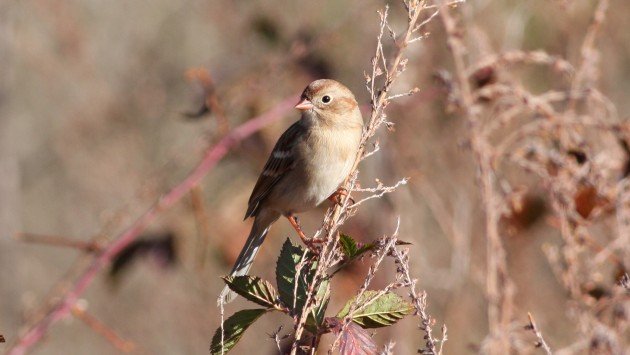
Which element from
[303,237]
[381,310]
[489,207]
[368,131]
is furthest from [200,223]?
[381,310]

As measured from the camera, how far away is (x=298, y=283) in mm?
2131

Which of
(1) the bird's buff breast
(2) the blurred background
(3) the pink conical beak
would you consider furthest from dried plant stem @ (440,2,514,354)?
(2) the blurred background

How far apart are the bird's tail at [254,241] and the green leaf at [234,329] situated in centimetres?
137

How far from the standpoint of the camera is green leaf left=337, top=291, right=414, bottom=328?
206cm

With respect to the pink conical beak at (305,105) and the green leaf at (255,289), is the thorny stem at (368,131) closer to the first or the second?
the green leaf at (255,289)

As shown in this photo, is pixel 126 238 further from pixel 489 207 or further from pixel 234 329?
pixel 234 329

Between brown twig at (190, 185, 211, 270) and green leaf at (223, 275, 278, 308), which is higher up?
brown twig at (190, 185, 211, 270)

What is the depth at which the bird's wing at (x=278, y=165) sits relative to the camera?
3850mm

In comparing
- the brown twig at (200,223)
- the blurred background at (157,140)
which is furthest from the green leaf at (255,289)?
the blurred background at (157,140)

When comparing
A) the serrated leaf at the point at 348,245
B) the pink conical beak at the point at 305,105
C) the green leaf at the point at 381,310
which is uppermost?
the pink conical beak at the point at 305,105

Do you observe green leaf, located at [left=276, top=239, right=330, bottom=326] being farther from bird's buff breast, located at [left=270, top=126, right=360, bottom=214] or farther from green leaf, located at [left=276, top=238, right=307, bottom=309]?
bird's buff breast, located at [left=270, top=126, right=360, bottom=214]

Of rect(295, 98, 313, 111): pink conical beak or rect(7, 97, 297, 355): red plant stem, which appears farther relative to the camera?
rect(295, 98, 313, 111): pink conical beak

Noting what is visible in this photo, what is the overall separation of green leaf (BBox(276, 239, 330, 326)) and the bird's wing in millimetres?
1649

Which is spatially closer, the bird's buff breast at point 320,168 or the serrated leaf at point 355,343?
the serrated leaf at point 355,343
